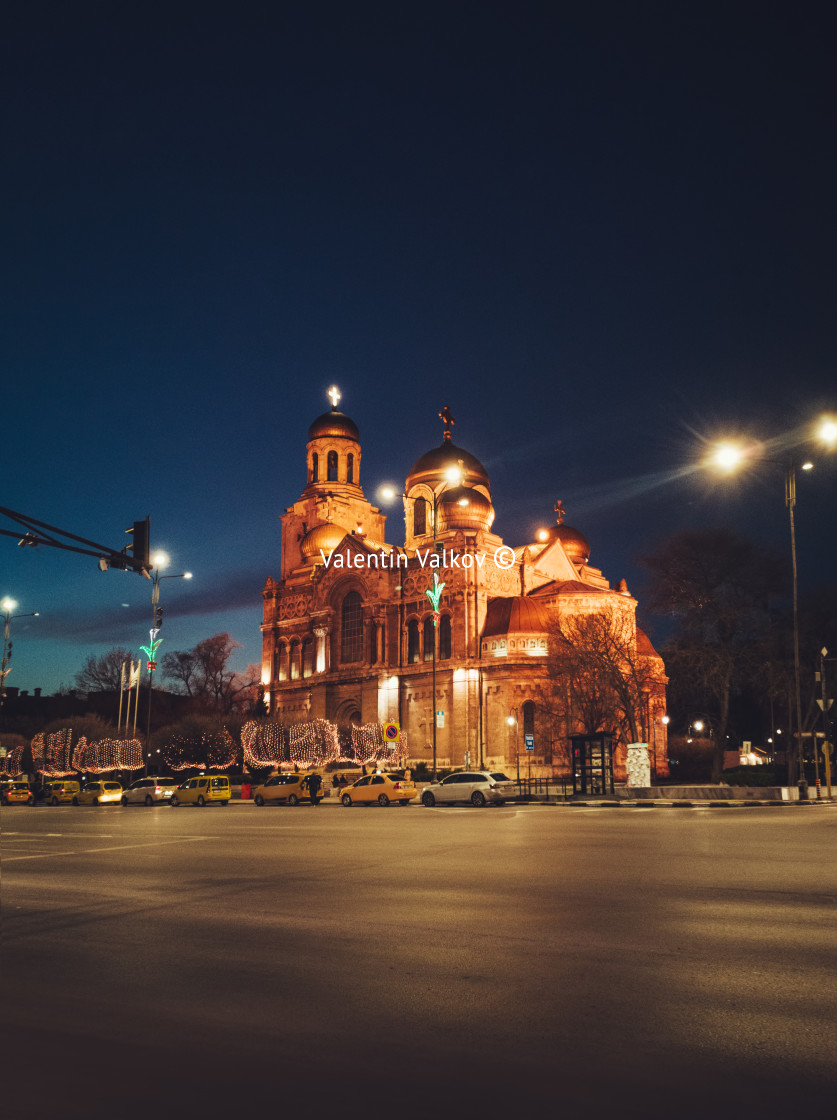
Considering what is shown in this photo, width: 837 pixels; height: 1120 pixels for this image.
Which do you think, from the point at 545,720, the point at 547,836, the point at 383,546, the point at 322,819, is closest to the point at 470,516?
the point at 383,546

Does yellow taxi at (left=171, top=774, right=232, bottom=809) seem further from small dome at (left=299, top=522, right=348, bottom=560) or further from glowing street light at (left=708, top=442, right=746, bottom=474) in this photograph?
small dome at (left=299, top=522, right=348, bottom=560)

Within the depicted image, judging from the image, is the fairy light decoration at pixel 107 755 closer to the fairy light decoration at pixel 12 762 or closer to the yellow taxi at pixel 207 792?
the fairy light decoration at pixel 12 762

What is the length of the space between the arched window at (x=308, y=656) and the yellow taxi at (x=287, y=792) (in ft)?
107

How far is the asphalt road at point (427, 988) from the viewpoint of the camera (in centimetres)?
493

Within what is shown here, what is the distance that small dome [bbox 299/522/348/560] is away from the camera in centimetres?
7762

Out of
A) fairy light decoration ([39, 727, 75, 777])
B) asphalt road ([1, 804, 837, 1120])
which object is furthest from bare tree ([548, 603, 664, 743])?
fairy light decoration ([39, 727, 75, 777])

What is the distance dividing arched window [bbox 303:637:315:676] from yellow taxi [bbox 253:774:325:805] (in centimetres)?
3259

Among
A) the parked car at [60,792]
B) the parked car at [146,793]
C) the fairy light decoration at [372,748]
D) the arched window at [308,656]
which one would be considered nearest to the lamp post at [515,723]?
the fairy light decoration at [372,748]

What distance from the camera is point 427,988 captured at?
6805 mm

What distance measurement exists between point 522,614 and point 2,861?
48594mm

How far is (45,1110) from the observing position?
468 centimetres

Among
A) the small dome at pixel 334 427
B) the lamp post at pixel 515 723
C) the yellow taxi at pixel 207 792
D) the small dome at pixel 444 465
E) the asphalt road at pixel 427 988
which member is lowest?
the yellow taxi at pixel 207 792

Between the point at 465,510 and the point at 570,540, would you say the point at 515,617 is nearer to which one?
the point at 465,510

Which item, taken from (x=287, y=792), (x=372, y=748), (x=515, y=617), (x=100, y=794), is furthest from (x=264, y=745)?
(x=287, y=792)
